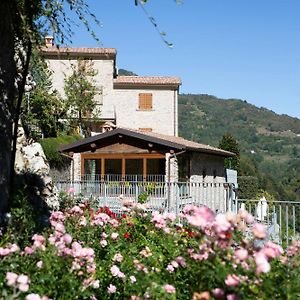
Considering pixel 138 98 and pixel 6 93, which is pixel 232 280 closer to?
pixel 6 93

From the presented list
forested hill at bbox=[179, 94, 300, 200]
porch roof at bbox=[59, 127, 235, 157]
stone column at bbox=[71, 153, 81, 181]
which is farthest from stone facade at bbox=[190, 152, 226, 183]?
forested hill at bbox=[179, 94, 300, 200]

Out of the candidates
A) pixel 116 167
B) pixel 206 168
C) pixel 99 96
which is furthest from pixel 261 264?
pixel 99 96

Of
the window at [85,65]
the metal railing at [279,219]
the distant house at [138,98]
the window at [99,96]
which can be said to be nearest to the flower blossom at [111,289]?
the metal railing at [279,219]

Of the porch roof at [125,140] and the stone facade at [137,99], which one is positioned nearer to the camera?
the porch roof at [125,140]

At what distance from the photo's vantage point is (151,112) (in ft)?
118

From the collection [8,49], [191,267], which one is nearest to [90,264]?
[191,267]

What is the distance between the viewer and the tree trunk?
5566 mm

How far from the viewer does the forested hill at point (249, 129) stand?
330 ft

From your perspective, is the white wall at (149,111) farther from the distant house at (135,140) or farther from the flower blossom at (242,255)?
the flower blossom at (242,255)

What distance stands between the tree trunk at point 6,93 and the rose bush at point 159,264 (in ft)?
2.29

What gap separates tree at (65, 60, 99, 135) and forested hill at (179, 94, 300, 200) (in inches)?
2314

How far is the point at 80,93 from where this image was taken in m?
32.1

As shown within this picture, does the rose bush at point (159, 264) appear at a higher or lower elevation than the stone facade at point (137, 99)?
lower

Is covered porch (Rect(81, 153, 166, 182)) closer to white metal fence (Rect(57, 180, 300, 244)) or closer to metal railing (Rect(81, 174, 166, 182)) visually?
metal railing (Rect(81, 174, 166, 182))
